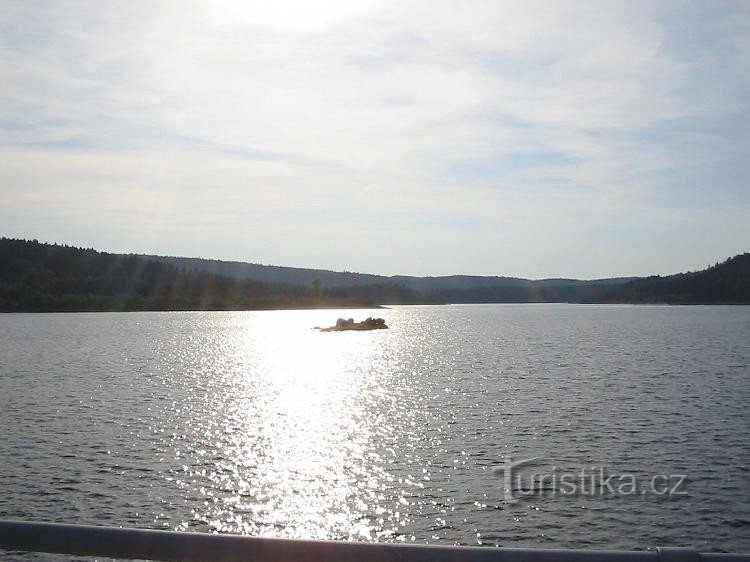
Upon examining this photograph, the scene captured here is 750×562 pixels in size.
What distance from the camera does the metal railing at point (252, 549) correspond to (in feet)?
12.9

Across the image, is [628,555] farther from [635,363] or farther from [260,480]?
[635,363]

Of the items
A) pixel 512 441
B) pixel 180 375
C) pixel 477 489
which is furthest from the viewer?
pixel 180 375

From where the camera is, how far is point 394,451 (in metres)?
38.1

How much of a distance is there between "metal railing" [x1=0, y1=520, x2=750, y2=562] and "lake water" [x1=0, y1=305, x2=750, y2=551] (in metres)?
20.6

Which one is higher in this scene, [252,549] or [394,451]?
[252,549]

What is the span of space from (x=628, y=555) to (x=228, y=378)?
79859mm

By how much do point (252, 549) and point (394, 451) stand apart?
114 ft

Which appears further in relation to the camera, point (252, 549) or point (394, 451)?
point (394, 451)

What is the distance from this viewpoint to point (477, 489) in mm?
29547

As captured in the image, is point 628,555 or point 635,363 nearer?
point 628,555

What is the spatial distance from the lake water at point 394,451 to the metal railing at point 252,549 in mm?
20614

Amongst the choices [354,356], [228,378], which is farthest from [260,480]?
[354,356]

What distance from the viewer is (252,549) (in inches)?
162

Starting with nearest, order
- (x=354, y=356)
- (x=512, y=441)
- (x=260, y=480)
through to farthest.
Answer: (x=260, y=480)
(x=512, y=441)
(x=354, y=356)
